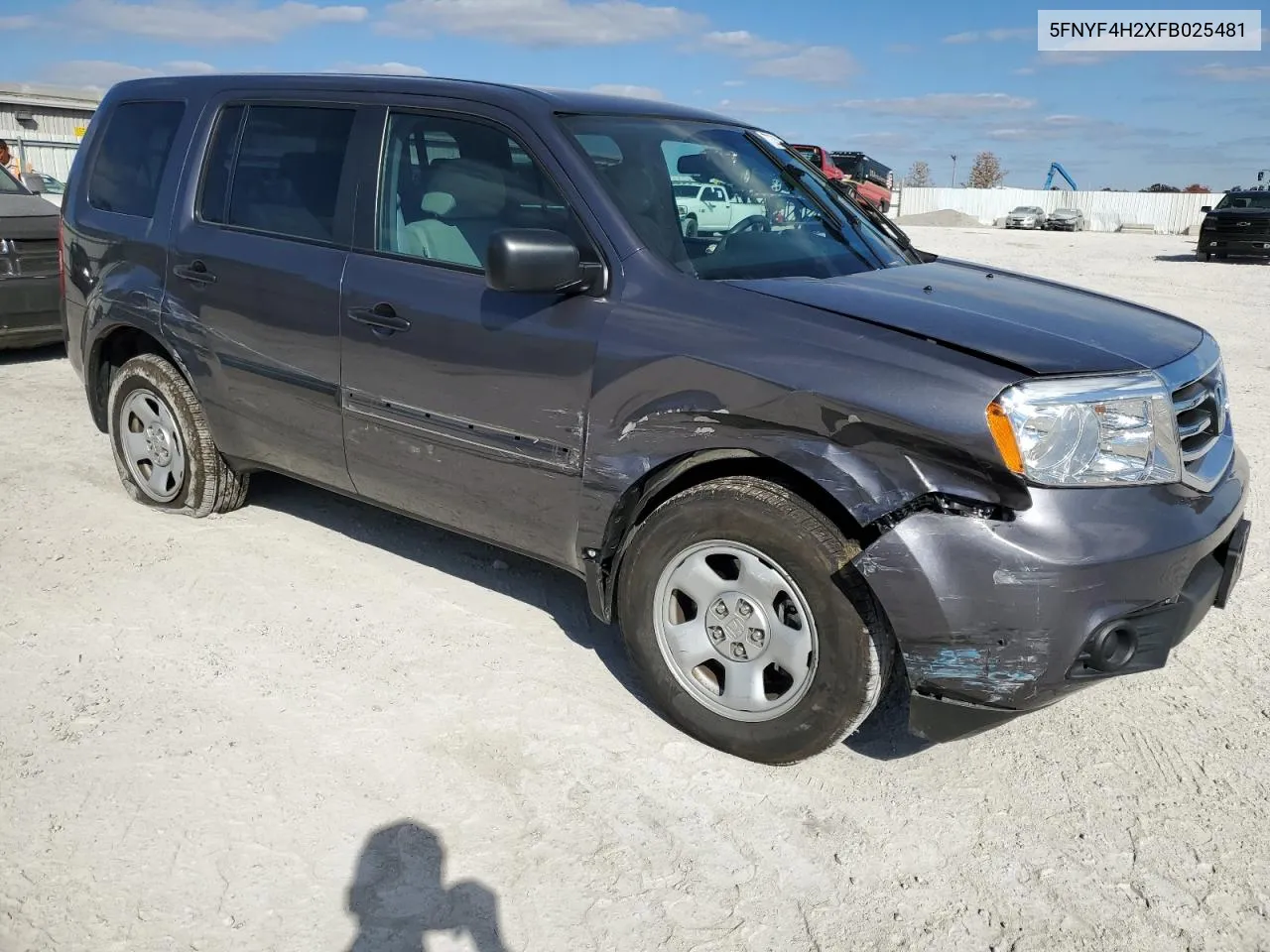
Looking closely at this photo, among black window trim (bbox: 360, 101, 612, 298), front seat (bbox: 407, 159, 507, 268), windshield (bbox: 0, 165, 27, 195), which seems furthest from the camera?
windshield (bbox: 0, 165, 27, 195)

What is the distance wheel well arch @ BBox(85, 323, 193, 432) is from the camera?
4.95 m

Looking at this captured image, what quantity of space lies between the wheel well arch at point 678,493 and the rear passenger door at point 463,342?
14cm

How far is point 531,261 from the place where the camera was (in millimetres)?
3090

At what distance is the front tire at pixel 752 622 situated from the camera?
284 centimetres

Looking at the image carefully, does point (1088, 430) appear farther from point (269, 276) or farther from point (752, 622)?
point (269, 276)

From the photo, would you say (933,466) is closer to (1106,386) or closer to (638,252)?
(1106,386)

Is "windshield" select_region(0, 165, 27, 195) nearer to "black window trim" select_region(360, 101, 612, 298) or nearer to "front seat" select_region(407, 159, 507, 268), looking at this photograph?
"black window trim" select_region(360, 101, 612, 298)

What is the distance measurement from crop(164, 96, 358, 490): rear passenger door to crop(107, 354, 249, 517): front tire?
211 mm

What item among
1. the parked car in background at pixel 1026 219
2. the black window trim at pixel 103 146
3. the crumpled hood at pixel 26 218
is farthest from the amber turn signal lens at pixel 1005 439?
the parked car in background at pixel 1026 219

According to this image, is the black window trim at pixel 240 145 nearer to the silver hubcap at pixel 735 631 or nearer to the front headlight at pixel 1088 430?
the silver hubcap at pixel 735 631

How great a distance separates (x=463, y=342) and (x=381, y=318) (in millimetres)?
411

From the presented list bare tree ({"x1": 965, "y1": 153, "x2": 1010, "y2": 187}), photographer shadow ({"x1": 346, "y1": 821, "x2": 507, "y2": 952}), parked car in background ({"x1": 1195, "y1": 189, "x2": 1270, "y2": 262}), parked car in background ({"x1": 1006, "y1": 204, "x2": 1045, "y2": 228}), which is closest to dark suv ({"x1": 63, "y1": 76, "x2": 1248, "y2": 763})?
photographer shadow ({"x1": 346, "y1": 821, "x2": 507, "y2": 952})

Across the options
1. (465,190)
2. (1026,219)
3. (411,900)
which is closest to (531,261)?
(465,190)

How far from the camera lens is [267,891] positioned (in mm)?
2555
